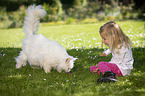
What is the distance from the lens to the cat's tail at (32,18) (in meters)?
4.47

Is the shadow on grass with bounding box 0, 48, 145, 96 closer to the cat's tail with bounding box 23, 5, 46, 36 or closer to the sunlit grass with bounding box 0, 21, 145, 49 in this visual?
the cat's tail with bounding box 23, 5, 46, 36

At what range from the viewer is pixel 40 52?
406 centimetres

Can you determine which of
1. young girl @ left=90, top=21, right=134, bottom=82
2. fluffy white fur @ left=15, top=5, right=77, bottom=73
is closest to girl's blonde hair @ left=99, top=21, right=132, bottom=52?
young girl @ left=90, top=21, right=134, bottom=82

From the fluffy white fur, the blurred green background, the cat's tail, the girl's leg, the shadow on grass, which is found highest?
the blurred green background

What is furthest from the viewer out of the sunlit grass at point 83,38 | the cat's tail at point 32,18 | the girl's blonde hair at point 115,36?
the sunlit grass at point 83,38

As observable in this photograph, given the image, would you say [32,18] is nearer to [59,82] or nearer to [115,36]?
[59,82]

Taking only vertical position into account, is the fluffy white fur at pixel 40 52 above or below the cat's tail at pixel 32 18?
below

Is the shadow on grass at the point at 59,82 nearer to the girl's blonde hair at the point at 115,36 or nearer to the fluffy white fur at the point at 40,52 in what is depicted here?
the fluffy white fur at the point at 40,52

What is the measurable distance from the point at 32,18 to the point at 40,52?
1.09m

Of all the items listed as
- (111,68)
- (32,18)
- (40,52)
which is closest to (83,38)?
(32,18)

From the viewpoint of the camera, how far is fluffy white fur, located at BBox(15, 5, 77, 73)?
385 centimetres

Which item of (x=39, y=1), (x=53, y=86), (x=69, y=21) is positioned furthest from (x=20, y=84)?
(x=39, y=1)

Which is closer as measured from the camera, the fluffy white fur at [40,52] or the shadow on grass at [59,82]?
the shadow on grass at [59,82]

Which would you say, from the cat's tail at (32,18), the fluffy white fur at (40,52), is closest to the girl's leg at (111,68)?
the fluffy white fur at (40,52)
